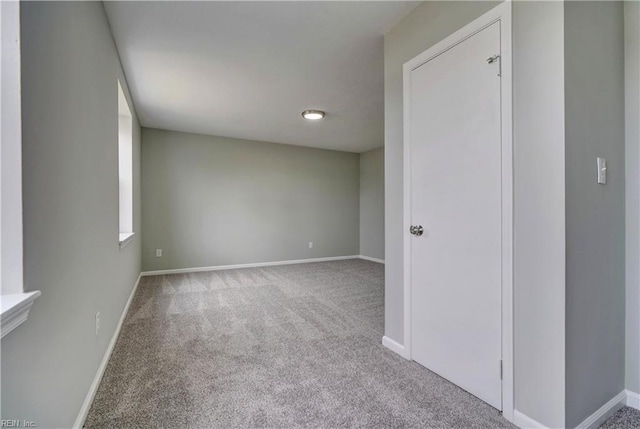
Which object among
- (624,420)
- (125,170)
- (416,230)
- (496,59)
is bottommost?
(624,420)

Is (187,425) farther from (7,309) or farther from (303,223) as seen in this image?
(303,223)

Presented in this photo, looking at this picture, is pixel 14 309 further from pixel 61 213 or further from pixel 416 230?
pixel 416 230

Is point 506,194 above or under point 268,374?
above

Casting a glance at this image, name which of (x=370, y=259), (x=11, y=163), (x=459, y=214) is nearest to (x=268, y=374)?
(x=459, y=214)

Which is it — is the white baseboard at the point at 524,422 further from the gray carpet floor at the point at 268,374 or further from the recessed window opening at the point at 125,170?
the recessed window opening at the point at 125,170

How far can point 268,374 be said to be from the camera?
1.87 m

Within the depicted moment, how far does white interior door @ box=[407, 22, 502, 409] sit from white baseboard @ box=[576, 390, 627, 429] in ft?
1.20

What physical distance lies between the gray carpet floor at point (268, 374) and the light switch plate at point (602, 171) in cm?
120

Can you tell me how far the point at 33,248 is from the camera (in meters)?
0.96

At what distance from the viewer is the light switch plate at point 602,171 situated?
1441 mm

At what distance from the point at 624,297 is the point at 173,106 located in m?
4.51

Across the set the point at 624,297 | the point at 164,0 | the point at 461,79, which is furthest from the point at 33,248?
the point at 624,297

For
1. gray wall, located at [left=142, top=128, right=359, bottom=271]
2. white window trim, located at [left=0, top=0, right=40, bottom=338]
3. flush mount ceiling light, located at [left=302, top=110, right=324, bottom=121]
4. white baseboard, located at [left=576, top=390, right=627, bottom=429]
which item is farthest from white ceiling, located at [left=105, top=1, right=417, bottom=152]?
white baseboard, located at [left=576, top=390, right=627, bottom=429]

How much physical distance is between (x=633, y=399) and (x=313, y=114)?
3752 mm
